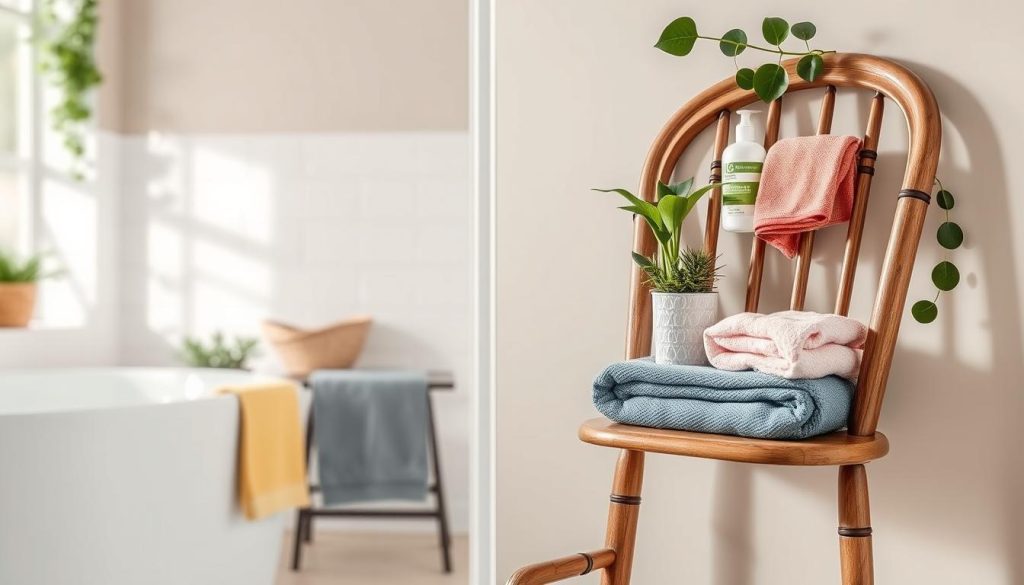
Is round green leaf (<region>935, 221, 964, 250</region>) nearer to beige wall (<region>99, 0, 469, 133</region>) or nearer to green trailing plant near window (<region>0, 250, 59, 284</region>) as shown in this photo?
beige wall (<region>99, 0, 469, 133</region>)

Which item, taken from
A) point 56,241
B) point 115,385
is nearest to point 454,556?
point 115,385

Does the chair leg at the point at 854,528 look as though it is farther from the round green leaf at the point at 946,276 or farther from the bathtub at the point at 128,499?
the bathtub at the point at 128,499

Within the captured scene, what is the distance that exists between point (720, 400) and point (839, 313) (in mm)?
204

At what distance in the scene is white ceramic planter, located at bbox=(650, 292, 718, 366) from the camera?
127 cm

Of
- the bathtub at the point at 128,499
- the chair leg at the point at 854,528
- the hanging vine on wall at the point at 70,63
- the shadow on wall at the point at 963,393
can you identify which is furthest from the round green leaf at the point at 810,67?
the hanging vine on wall at the point at 70,63

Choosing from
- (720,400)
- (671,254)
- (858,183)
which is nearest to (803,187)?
(858,183)

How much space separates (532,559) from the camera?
1543 mm

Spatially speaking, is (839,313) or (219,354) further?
(219,354)

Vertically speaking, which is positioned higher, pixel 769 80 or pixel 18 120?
pixel 18 120

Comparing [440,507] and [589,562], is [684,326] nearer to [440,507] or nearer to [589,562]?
[589,562]

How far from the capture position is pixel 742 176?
4.25ft

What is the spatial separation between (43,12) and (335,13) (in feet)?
3.21

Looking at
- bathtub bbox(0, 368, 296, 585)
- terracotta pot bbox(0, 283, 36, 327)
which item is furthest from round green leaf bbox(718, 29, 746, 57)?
terracotta pot bbox(0, 283, 36, 327)

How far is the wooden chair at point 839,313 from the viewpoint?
1149 mm
